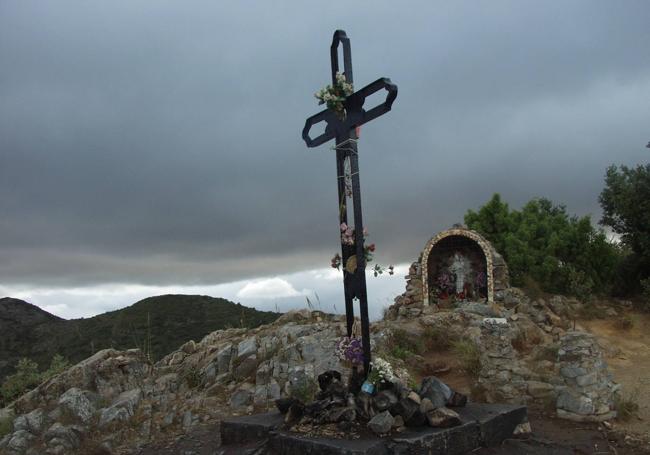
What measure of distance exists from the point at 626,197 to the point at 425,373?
14.6m

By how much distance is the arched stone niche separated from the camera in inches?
659

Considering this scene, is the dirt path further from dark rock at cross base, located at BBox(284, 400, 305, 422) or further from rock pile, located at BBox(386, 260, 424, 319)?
rock pile, located at BBox(386, 260, 424, 319)

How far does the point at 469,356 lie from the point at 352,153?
17.2ft

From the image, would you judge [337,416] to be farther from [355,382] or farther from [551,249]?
[551,249]

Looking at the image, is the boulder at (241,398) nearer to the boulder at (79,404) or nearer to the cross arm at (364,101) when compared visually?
the boulder at (79,404)

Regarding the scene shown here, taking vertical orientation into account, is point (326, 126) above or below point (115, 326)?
above

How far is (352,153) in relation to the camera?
706 centimetres

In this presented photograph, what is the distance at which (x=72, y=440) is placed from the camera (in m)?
8.59

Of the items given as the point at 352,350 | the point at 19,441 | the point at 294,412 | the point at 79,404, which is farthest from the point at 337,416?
the point at 19,441

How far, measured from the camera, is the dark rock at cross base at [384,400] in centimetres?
608

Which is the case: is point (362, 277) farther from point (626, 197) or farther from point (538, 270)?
point (626, 197)

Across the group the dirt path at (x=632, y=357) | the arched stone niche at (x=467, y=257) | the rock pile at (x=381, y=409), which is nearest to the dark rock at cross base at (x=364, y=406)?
the rock pile at (x=381, y=409)

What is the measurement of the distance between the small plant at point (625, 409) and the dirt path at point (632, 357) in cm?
8

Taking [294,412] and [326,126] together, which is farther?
[326,126]
